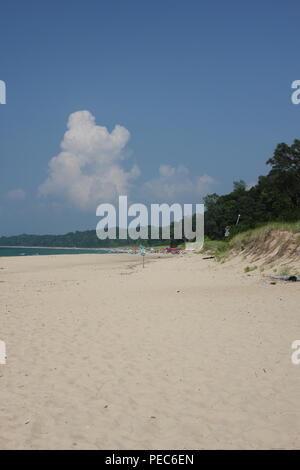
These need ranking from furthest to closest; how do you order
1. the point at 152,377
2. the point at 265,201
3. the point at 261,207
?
the point at 261,207, the point at 265,201, the point at 152,377

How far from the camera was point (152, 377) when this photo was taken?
223 inches

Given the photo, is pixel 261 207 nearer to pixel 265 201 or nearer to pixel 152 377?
pixel 265 201

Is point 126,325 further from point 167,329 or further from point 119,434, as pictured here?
point 119,434

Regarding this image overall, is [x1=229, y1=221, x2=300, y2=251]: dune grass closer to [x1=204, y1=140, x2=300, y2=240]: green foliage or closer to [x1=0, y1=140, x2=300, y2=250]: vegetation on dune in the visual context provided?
[x1=0, y1=140, x2=300, y2=250]: vegetation on dune

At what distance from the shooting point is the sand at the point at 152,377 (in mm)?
4043

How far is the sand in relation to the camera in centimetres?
404

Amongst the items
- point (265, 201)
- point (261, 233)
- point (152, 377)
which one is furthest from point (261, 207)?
point (152, 377)

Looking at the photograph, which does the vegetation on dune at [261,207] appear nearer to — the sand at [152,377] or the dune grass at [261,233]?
the dune grass at [261,233]

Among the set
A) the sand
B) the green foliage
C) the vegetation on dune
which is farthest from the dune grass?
the sand

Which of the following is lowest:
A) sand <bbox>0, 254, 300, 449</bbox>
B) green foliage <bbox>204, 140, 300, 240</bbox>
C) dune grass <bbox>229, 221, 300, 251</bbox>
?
sand <bbox>0, 254, 300, 449</bbox>

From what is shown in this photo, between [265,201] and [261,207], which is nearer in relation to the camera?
[265,201]
